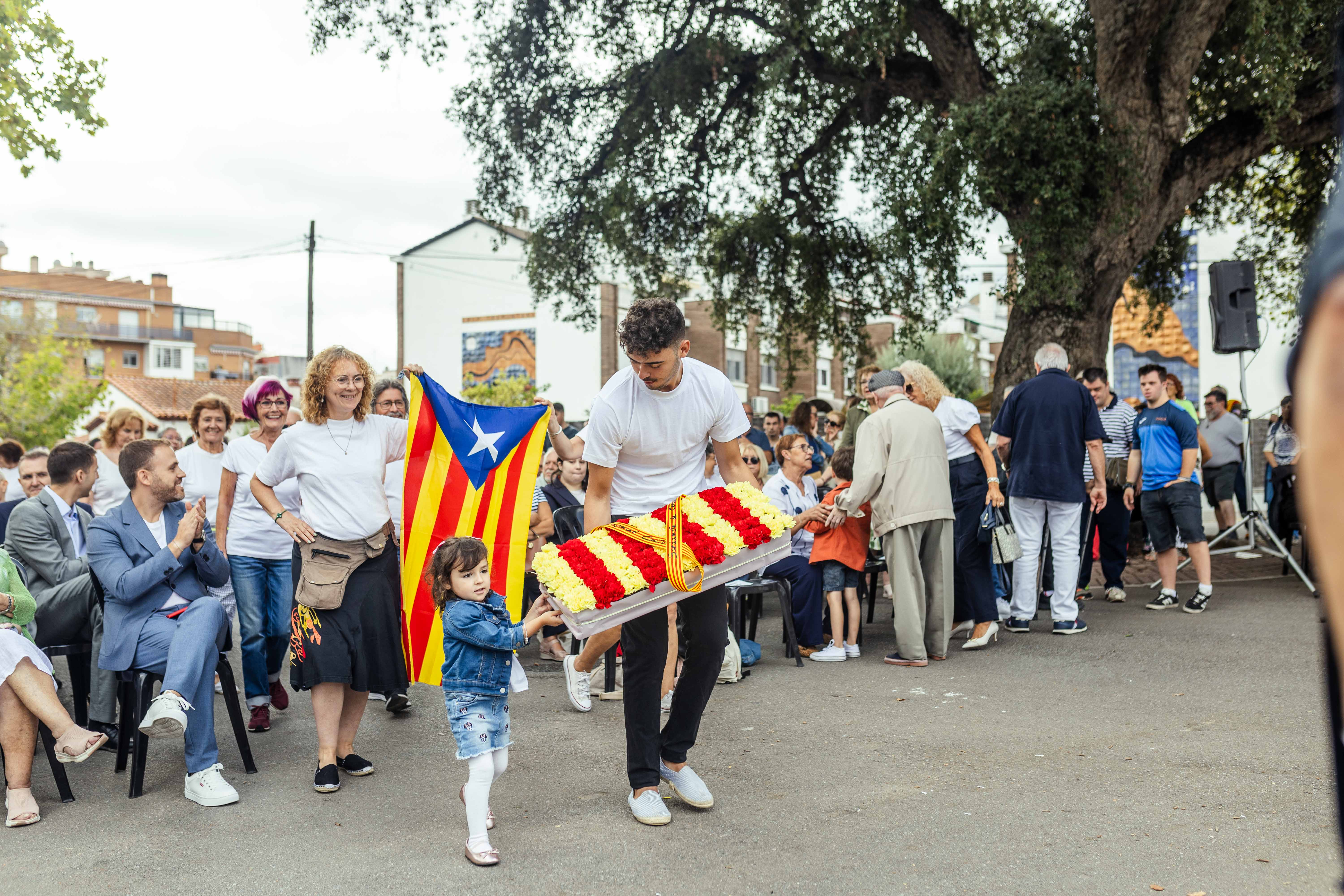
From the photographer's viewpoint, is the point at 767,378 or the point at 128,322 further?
the point at 128,322

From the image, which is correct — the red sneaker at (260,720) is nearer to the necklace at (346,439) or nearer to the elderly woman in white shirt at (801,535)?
the necklace at (346,439)

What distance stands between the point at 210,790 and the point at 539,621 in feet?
6.16

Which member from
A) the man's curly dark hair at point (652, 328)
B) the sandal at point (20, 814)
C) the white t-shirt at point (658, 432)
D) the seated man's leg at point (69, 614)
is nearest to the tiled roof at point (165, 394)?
the seated man's leg at point (69, 614)

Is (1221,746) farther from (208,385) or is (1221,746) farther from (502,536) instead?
(208,385)

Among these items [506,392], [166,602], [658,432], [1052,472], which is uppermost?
[506,392]

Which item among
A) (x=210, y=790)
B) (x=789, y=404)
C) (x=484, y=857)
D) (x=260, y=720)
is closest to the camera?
(x=484, y=857)

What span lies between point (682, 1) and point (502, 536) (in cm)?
936

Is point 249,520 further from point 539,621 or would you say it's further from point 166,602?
point 539,621

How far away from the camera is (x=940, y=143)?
10.5 meters

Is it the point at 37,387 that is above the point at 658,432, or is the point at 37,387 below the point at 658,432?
above

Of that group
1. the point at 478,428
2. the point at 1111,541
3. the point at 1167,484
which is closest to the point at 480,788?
the point at 478,428

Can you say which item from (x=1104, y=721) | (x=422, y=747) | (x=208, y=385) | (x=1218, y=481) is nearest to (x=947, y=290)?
(x=1218, y=481)

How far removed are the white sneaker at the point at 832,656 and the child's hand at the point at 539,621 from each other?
393 centimetres

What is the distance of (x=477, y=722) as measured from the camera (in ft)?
13.8
